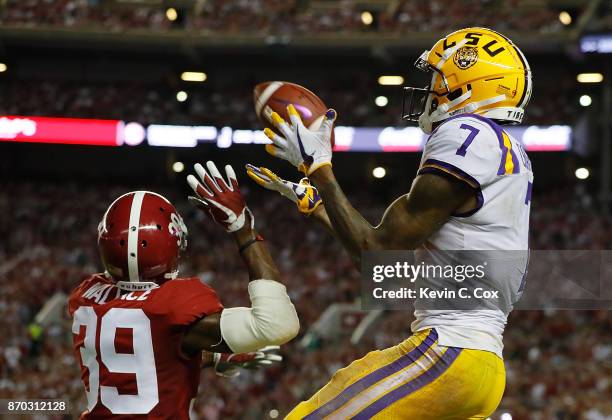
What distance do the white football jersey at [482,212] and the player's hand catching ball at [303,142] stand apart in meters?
0.39

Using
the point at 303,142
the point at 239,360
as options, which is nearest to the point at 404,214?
the point at 303,142

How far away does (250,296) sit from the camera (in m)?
3.07

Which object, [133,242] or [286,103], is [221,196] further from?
[286,103]

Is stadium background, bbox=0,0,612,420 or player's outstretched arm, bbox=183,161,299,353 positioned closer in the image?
player's outstretched arm, bbox=183,161,299,353

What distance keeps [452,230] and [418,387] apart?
1.81 ft

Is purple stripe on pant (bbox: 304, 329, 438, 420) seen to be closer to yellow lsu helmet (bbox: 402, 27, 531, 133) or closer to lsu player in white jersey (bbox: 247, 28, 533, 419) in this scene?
lsu player in white jersey (bbox: 247, 28, 533, 419)

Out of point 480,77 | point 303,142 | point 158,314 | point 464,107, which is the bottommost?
point 158,314

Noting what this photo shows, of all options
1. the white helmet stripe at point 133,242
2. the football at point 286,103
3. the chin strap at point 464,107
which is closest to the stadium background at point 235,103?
the football at point 286,103

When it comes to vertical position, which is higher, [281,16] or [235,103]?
[281,16]

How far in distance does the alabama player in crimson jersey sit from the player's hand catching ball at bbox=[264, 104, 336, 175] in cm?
27

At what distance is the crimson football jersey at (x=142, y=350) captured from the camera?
2.89m

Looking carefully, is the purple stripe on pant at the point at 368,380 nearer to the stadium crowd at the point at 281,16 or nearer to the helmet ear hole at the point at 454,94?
the helmet ear hole at the point at 454,94

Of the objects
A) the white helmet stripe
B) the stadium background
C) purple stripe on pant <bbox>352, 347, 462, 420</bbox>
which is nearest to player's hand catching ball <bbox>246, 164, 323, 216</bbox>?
the white helmet stripe

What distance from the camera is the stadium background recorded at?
58.3ft
